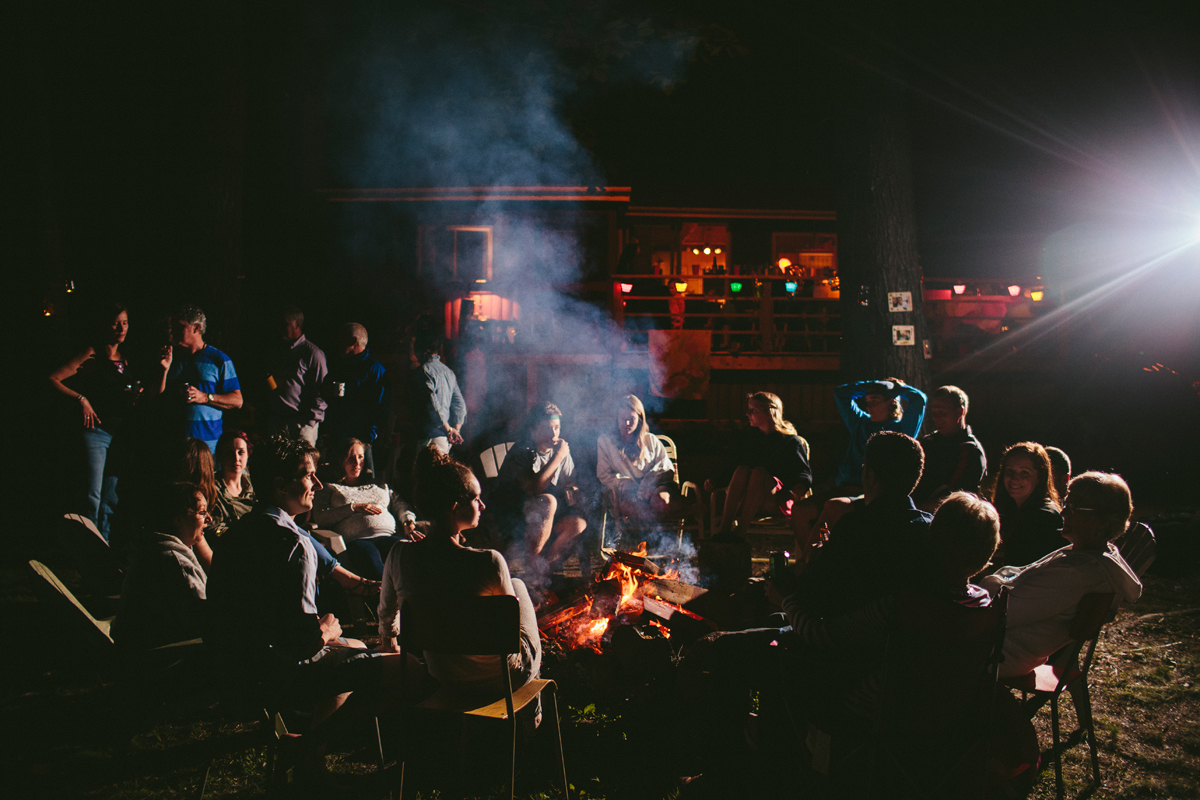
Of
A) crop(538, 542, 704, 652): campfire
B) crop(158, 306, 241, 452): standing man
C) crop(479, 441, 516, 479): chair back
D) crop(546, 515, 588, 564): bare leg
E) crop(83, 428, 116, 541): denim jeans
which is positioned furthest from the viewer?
crop(479, 441, 516, 479): chair back

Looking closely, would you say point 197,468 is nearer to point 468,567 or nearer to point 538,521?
point 468,567

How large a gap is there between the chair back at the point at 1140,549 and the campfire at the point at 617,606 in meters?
2.07

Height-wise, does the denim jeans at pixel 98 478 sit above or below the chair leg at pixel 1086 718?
above

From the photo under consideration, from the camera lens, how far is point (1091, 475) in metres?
2.55

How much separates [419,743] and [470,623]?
4.02 ft

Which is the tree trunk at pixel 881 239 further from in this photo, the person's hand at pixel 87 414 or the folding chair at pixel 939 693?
the person's hand at pixel 87 414

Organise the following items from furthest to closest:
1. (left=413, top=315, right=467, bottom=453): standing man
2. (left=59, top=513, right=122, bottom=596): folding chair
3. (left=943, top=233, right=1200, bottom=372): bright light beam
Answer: (left=943, top=233, right=1200, bottom=372): bright light beam → (left=413, top=315, right=467, bottom=453): standing man → (left=59, top=513, right=122, bottom=596): folding chair

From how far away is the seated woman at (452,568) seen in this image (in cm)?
234

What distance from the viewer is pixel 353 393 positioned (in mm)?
5496

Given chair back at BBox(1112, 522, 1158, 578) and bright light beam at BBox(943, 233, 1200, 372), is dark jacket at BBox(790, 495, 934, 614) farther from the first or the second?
bright light beam at BBox(943, 233, 1200, 372)

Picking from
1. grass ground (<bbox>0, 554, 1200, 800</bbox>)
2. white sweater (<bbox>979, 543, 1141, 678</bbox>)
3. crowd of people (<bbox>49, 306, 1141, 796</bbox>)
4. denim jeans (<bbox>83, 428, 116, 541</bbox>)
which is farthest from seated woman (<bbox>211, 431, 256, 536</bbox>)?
white sweater (<bbox>979, 543, 1141, 678</bbox>)

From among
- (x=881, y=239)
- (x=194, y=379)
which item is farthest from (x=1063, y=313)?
(x=194, y=379)

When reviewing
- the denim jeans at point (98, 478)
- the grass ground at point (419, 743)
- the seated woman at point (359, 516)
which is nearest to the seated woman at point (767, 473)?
the grass ground at point (419, 743)

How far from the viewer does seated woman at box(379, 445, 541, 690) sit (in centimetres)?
234
